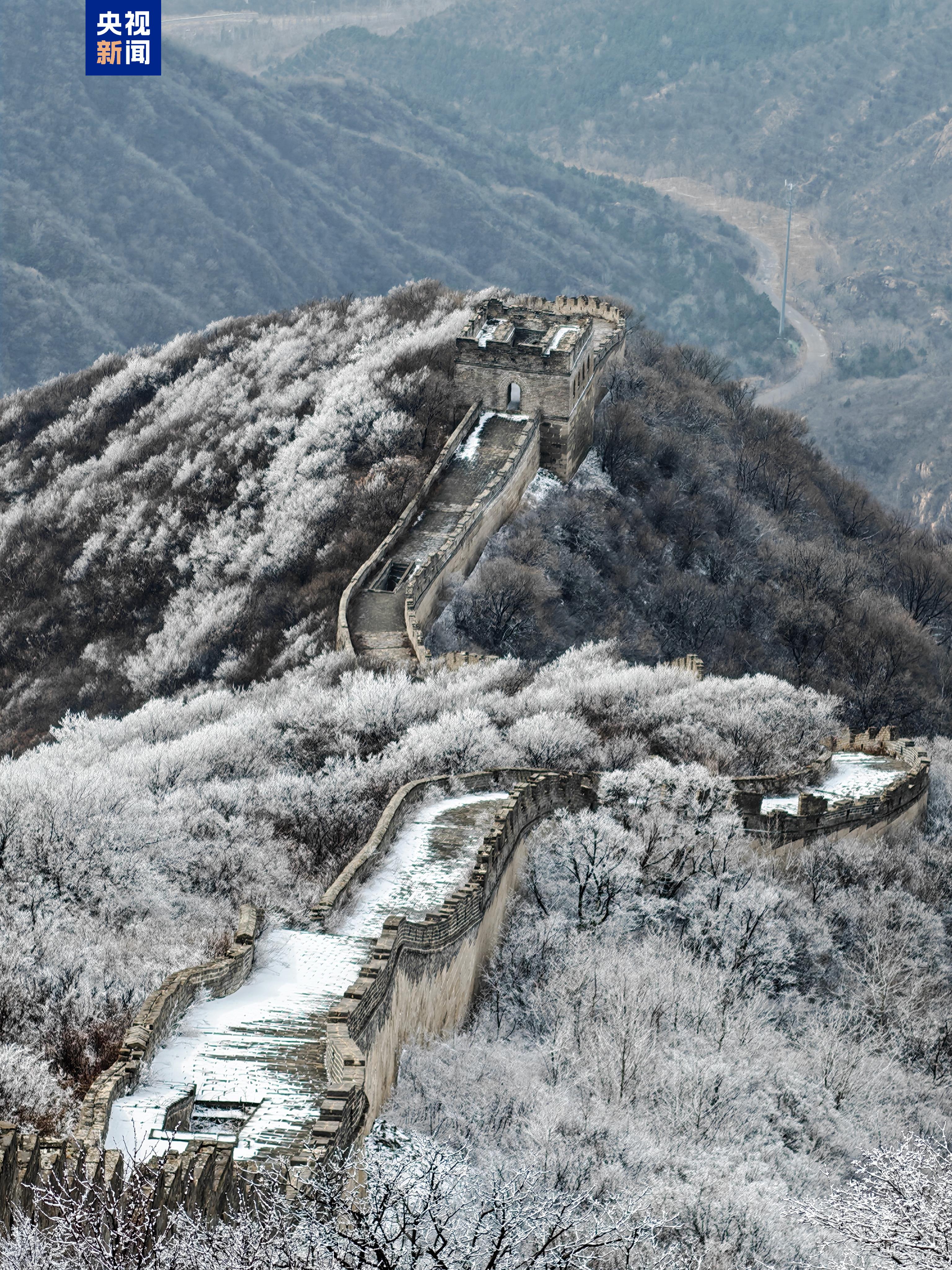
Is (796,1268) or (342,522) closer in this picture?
(796,1268)

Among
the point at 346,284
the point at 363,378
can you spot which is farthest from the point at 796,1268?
the point at 346,284

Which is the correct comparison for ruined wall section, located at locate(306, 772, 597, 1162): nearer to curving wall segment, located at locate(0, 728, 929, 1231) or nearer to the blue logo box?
curving wall segment, located at locate(0, 728, 929, 1231)

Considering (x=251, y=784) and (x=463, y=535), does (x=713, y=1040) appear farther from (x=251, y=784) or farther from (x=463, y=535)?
(x=463, y=535)

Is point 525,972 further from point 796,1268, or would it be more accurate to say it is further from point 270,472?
point 270,472

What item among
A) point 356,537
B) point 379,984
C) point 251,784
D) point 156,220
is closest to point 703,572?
point 356,537

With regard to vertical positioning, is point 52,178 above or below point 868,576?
above

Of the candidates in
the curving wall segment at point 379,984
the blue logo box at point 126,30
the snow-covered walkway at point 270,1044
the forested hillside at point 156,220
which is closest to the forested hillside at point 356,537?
the curving wall segment at point 379,984
